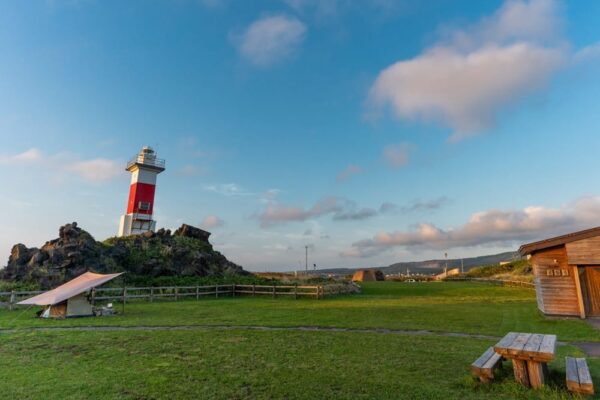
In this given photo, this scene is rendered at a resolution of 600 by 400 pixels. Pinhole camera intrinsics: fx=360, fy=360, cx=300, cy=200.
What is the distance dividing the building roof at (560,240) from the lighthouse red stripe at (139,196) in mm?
37784

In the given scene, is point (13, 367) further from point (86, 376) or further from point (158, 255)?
point (158, 255)

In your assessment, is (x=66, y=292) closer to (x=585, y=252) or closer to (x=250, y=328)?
(x=250, y=328)

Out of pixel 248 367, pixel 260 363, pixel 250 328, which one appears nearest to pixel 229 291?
pixel 250 328

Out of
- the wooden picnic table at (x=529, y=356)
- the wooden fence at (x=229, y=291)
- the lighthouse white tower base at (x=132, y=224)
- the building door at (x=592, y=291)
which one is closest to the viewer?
the wooden picnic table at (x=529, y=356)

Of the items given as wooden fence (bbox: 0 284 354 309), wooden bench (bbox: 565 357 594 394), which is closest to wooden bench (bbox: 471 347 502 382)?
wooden bench (bbox: 565 357 594 394)

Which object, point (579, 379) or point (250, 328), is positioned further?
point (250, 328)

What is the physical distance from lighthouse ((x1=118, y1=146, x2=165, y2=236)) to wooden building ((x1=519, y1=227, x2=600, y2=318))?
37086mm

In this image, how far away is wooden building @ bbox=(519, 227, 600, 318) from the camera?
1458cm

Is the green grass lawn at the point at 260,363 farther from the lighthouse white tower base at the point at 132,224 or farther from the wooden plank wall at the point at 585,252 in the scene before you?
the lighthouse white tower base at the point at 132,224

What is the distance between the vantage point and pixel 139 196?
41.5m

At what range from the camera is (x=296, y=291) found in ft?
79.9

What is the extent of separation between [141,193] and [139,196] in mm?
447

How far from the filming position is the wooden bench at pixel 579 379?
4770mm

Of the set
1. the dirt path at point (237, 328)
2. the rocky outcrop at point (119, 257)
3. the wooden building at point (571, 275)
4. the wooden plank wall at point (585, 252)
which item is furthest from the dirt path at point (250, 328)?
the rocky outcrop at point (119, 257)
